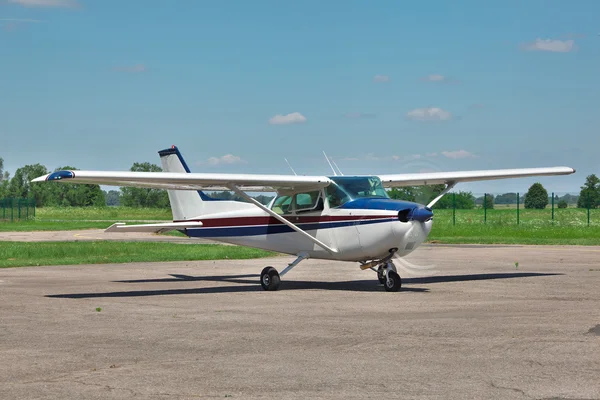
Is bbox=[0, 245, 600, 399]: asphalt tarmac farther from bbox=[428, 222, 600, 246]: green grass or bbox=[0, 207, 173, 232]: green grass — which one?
bbox=[0, 207, 173, 232]: green grass

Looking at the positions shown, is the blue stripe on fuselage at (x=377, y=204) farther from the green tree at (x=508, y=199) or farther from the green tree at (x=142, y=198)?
the green tree at (x=142, y=198)

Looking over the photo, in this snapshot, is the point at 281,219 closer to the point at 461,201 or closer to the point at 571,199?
the point at 461,201

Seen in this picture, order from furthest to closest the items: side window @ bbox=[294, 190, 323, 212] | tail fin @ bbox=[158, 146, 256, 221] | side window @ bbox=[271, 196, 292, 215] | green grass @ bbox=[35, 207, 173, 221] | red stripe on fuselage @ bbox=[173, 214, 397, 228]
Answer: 1. green grass @ bbox=[35, 207, 173, 221]
2. tail fin @ bbox=[158, 146, 256, 221]
3. side window @ bbox=[271, 196, 292, 215]
4. side window @ bbox=[294, 190, 323, 212]
5. red stripe on fuselage @ bbox=[173, 214, 397, 228]

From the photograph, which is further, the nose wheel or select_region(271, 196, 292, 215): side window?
select_region(271, 196, 292, 215): side window

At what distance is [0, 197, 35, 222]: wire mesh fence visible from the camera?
69562mm

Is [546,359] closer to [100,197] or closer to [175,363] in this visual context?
[175,363]

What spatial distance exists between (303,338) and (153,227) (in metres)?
9.46

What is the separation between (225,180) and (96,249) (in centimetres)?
1455

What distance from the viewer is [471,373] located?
8.40 meters

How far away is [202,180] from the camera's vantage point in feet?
56.7

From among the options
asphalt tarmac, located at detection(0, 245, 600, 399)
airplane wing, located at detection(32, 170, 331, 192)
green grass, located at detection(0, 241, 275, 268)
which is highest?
airplane wing, located at detection(32, 170, 331, 192)

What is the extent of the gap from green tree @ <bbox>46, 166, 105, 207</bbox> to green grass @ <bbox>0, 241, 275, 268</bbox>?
354 ft

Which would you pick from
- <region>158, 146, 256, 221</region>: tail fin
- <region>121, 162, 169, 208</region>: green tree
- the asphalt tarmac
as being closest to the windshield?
Answer: the asphalt tarmac

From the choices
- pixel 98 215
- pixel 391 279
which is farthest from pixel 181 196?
pixel 98 215
